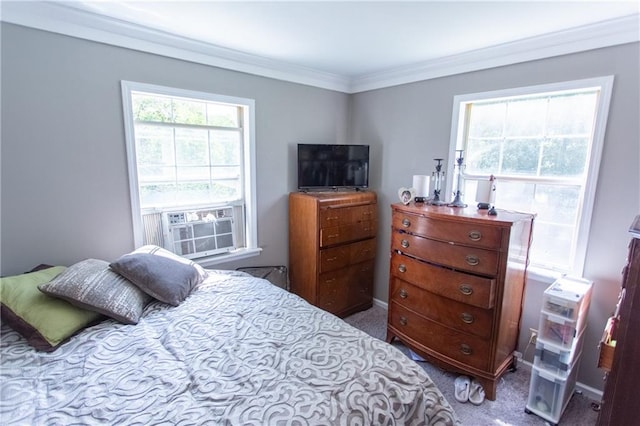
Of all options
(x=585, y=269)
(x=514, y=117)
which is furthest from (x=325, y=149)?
(x=585, y=269)

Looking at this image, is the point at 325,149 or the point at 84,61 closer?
the point at 84,61

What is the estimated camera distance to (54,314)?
152 centimetres

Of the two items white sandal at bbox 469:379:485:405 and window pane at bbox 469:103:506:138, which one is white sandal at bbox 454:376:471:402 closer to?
white sandal at bbox 469:379:485:405

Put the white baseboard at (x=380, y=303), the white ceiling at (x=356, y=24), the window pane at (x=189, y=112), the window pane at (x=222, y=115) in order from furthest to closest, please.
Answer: the white baseboard at (x=380, y=303) < the window pane at (x=222, y=115) < the window pane at (x=189, y=112) < the white ceiling at (x=356, y=24)

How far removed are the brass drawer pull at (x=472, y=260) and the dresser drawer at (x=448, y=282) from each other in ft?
0.29

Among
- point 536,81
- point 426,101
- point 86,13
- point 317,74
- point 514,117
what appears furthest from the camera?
point 317,74

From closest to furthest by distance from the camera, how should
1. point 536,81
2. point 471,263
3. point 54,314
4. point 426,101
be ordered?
point 54,314
point 471,263
point 536,81
point 426,101

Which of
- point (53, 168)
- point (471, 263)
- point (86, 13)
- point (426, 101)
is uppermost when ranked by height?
point (86, 13)

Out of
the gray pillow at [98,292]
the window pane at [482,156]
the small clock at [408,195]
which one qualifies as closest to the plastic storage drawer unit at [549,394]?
the small clock at [408,195]

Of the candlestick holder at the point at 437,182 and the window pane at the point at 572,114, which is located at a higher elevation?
the window pane at the point at 572,114

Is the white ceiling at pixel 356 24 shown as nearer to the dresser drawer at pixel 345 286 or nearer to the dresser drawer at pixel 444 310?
the dresser drawer at pixel 444 310

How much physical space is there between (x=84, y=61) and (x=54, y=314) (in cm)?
156

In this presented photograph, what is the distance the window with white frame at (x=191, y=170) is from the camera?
2320 mm

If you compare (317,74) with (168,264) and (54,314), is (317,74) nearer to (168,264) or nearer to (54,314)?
(168,264)
